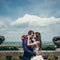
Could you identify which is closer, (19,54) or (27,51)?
(27,51)

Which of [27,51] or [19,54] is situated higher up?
[27,51]

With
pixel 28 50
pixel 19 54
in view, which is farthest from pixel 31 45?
pixel 19 54

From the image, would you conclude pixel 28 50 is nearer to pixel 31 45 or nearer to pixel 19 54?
pixel 31 45

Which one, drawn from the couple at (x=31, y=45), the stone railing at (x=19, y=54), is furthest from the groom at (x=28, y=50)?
the stone railing at (x=19, y=54)

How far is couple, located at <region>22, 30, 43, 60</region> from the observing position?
8.15 metres

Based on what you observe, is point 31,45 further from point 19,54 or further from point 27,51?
point 19,54

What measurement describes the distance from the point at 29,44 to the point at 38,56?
55cm

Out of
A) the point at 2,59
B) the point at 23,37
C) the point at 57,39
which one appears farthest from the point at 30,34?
the point at 57,39

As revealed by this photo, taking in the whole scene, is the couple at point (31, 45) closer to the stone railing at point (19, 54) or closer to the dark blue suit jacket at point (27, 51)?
the dark blue suit jacket at point (27, 51)

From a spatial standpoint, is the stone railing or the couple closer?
the couple

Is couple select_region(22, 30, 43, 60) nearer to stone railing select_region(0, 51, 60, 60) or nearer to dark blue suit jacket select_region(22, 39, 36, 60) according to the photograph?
dark blue suit jacket select_region(22, 39, 36, 60)

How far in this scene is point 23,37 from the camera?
27.0 feet

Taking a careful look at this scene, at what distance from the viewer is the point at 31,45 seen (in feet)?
26.8

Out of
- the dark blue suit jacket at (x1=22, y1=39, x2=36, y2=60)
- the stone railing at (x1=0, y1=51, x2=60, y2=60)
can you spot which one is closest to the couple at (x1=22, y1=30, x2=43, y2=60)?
the dark blue suit jacket at (x1=22, y1=39, x2=36, y2=60)
